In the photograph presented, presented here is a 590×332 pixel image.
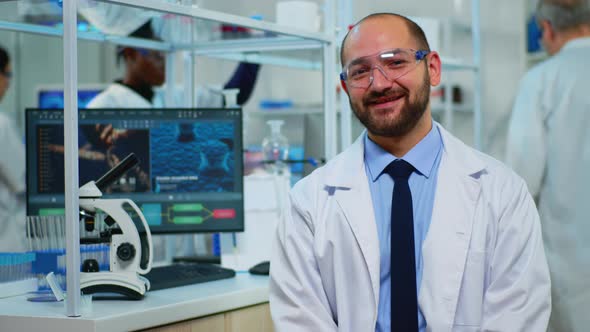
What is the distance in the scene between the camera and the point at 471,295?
5.59 feet

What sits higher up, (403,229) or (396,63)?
(396,63)

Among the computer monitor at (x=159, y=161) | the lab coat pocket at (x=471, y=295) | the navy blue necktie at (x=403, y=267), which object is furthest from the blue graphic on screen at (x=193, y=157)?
the lab coat pocket at (x=471, y=295)

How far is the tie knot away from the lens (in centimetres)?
180

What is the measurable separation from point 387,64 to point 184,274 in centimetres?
85

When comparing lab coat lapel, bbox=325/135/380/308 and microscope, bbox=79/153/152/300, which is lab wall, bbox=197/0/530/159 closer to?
microscope, bbox=79/153/152/300

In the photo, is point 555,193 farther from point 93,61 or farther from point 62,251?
point 93,61

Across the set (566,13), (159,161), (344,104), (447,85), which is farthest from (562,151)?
(447,85)

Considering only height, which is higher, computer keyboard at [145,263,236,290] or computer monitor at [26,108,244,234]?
computer monitor at [26,108,244,234]

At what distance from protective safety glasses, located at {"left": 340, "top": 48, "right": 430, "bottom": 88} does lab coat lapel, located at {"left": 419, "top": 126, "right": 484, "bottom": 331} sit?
221mm

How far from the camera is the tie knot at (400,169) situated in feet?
5.90

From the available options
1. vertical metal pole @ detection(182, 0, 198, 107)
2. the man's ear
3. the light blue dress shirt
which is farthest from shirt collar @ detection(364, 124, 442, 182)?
vertical metal pole @ detection(182, 0, 198, 107)

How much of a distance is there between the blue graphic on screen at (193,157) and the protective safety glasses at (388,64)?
2.24 ft

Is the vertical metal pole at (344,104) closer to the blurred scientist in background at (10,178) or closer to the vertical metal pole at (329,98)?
the vertical metal pole at (329,98)

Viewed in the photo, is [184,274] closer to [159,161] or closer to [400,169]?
[159,161]
